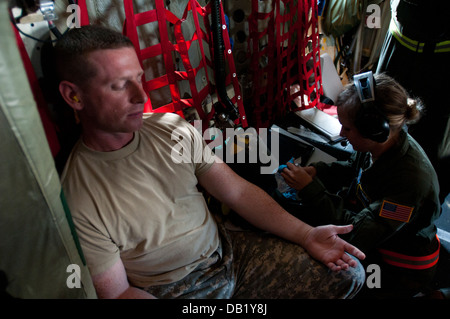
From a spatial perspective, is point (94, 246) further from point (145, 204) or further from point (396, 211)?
point (396, 211)

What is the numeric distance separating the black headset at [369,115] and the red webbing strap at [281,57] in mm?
1180

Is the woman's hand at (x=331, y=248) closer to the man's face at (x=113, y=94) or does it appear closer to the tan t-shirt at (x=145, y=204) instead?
the tan t-shirt at (x=145, y=204)

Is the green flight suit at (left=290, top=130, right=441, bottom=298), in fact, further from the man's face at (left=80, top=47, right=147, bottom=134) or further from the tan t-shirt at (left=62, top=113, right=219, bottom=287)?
the man's face at (left=80, top=47, right=147, bottom=134)

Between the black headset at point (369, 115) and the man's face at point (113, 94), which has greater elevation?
the man's face at point (113, 94)

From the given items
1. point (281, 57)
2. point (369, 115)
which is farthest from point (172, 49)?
point (281, 57)

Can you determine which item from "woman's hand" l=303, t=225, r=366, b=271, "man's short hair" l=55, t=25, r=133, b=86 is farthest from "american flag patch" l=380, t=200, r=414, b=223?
"man's short hair" l=55, t=25, r=133, b=86

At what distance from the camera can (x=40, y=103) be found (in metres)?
1.11

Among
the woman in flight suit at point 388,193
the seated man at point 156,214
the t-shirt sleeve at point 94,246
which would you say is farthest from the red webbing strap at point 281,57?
the t-shirt sleeve at point 94,246

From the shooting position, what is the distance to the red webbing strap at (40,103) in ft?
3.38

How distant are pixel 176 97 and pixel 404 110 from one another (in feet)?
3.82

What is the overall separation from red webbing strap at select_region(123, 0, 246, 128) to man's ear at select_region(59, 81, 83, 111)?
491 millimetres

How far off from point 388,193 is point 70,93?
4.55 feet

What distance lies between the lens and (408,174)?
135cm
